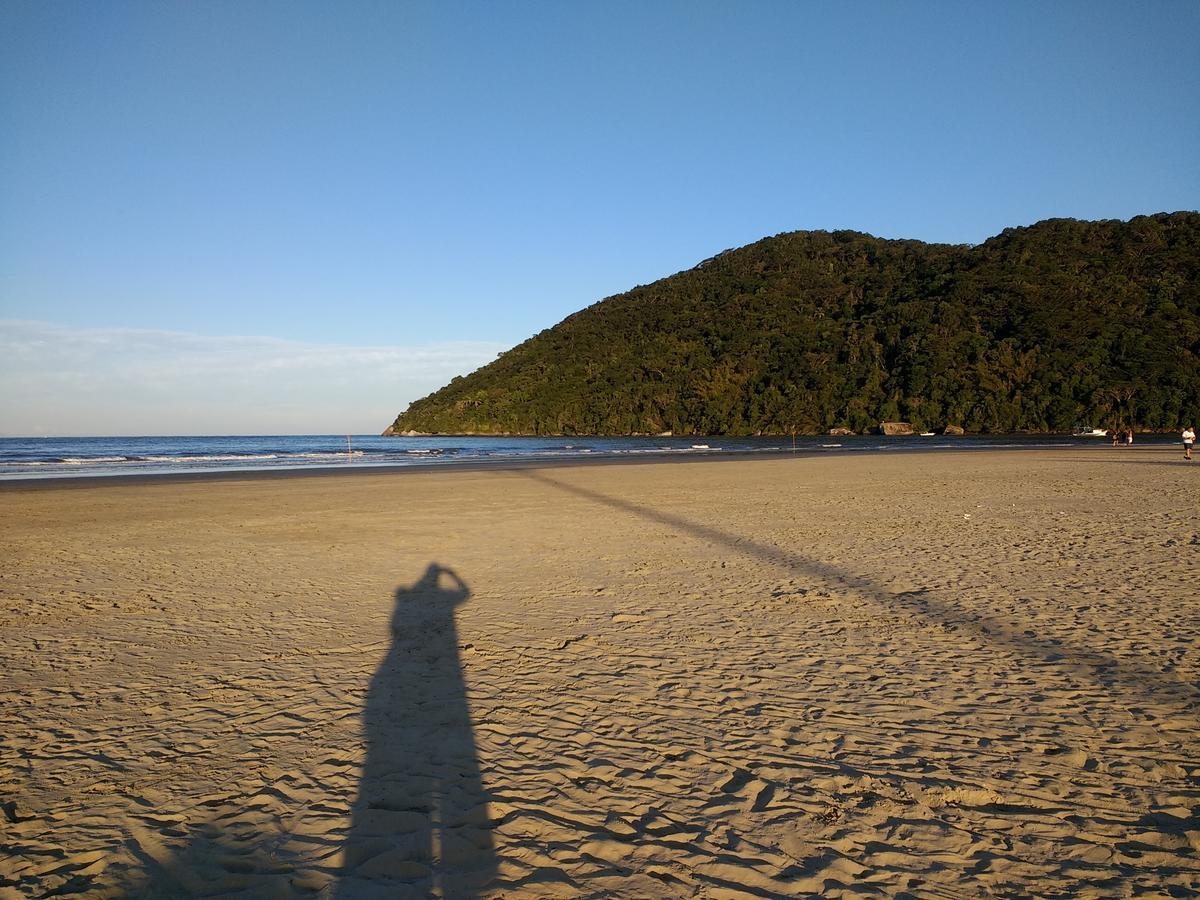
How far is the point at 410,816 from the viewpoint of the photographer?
2895 millimetres

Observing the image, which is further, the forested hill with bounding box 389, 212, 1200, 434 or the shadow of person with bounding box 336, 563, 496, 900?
the forested hill with bounding box 389, 212, 1200, 434

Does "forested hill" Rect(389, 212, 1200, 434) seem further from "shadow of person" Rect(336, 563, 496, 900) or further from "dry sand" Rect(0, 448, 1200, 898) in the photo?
"shadow of person" Rect(336, 563, 496, 900)

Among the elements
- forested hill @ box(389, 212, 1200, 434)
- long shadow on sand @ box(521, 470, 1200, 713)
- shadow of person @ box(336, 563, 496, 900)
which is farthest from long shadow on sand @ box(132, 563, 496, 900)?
forested hill @ box(389, 212, 1200, 434)

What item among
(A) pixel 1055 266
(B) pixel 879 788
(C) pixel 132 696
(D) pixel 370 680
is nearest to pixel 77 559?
(C) pixel 132 696

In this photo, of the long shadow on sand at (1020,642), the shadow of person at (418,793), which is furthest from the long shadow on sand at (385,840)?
the long shadow on sand at (1020,642)

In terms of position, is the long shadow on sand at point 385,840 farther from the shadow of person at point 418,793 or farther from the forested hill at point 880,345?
the forested hill at point 880,345

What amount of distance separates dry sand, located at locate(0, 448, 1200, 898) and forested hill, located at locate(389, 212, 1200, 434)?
232ft

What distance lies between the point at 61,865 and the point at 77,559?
7.61 meters

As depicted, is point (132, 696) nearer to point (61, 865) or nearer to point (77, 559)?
point (61, 865)

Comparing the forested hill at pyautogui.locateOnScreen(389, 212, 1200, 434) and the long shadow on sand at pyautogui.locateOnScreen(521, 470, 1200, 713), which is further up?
the forested hill at pyautogui.locateOnScreen(389, 212, 1200, 434)

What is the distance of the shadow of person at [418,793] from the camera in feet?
8.21

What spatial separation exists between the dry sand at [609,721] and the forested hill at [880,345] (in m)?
70.8

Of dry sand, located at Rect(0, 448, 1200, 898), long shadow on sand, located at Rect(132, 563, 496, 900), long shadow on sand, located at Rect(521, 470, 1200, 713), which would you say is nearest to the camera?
long shadow on sand, located at Rect(132, 563, 496, 900)

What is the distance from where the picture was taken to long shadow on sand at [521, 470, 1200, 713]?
4.06m
